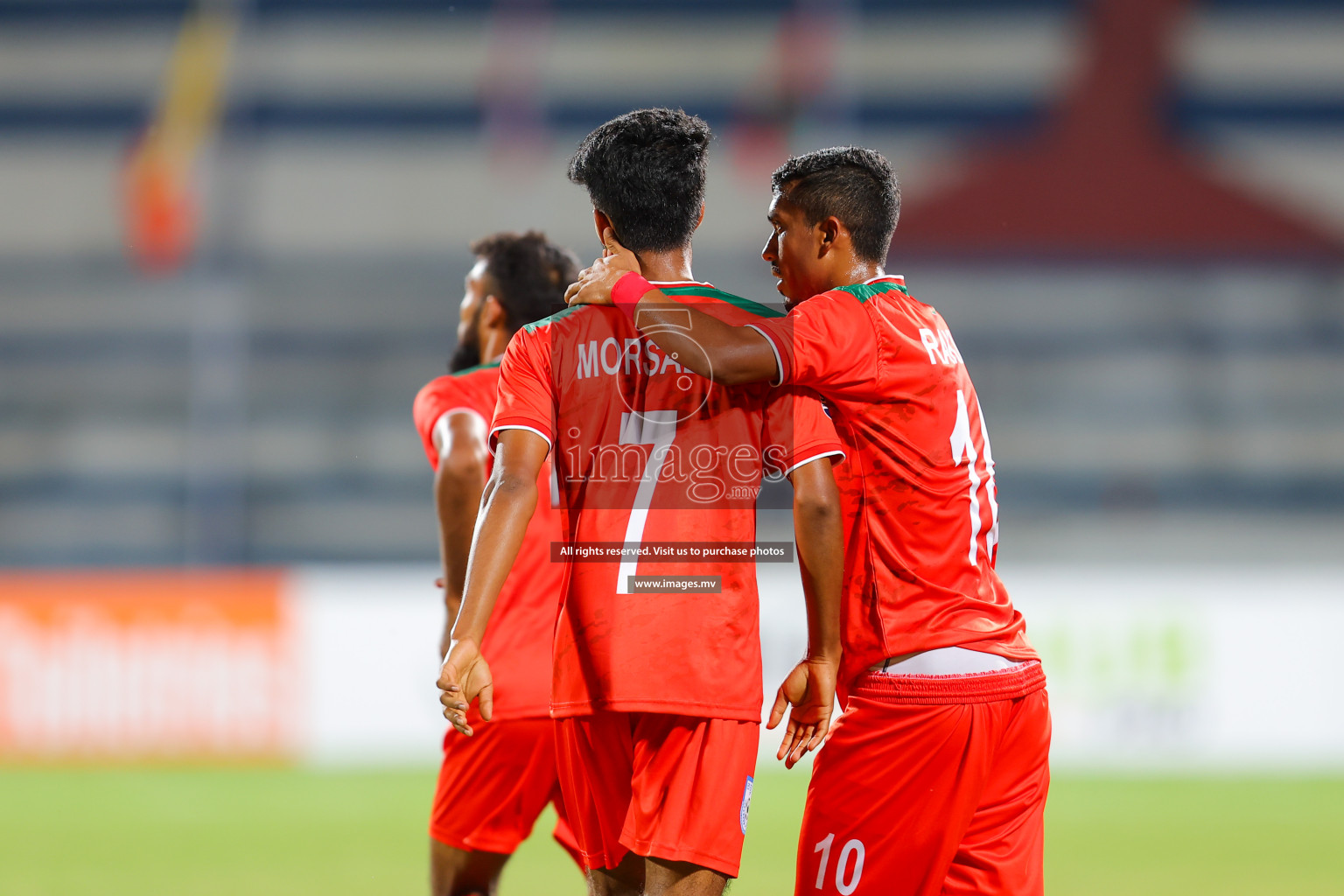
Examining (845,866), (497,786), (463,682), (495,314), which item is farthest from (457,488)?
(845,866)

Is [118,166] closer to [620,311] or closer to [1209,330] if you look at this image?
[1209,330]

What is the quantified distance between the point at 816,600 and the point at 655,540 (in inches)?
13.9

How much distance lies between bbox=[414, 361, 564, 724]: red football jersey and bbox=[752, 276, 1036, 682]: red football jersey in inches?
44.3

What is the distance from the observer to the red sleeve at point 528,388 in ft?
9.09

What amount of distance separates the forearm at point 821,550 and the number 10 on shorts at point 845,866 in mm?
400

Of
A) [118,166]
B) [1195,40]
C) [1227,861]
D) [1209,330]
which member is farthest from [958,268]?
[1227,861]

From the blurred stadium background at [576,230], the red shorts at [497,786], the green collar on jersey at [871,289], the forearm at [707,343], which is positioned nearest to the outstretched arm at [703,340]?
the forearm at [707,343]

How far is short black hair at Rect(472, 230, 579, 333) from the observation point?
12.8ft

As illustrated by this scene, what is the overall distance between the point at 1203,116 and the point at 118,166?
16.5 meters

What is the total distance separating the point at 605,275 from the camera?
9.03 ft

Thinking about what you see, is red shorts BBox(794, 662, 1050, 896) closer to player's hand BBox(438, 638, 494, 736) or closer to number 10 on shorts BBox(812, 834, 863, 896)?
number 10 on shorts BBox(812, 834, 863, 896)

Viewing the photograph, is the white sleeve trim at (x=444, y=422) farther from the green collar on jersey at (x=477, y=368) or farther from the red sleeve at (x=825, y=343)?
the red sleeve at (x=825, y=343)

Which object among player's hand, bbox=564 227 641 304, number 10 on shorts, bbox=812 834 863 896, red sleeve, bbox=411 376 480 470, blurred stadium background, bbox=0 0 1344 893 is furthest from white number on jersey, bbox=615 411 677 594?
blurred stadium background, bbox=0 0 1344 893

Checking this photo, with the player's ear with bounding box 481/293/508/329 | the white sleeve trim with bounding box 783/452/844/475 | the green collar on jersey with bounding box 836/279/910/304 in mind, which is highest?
the player's ear with bounding box 481/293/508/329
